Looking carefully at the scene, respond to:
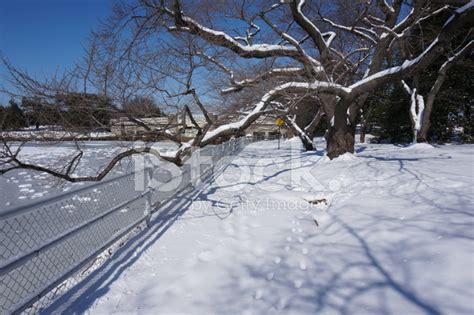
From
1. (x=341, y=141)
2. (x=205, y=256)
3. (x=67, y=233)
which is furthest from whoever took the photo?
(x=341, y=141)

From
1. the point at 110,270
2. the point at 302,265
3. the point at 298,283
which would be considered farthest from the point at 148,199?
the point at 298,283

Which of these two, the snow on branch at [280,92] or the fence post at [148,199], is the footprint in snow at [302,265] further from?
the snow on branch at [280,92]

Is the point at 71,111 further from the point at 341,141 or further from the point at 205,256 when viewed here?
the point at 341,141

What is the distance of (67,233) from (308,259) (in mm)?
2506

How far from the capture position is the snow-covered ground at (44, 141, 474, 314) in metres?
2.33

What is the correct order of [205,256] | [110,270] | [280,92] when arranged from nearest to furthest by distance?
[110,270], [205,256], [280,92]

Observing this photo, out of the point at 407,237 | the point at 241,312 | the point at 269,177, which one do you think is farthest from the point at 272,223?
the point at 269,177

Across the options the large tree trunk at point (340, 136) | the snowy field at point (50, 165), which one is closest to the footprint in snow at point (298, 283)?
the snowy field at point (50, 165)

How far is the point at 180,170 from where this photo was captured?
20.3 feet

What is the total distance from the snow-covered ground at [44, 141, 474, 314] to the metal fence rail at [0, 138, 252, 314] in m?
0.24

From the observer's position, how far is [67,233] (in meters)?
2.46

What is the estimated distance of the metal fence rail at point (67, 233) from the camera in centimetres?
218

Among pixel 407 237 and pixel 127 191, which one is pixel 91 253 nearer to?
pixel 127 191

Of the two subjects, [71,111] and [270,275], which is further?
[71,111]
